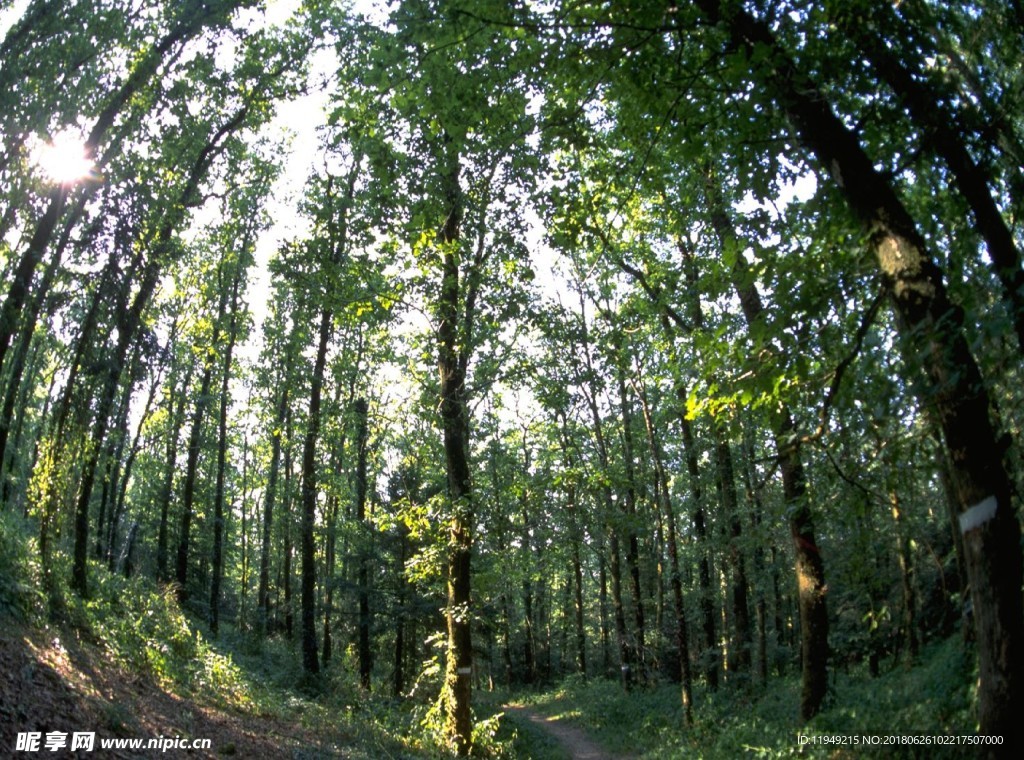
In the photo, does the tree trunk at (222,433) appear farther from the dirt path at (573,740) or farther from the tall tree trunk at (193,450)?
the dirt path at (573,740)

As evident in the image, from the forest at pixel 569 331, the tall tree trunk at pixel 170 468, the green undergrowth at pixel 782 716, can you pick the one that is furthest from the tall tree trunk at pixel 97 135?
the tall tree trunk at pixel 170 468

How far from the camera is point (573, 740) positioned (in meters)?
16.9

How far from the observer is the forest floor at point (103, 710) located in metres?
5.44

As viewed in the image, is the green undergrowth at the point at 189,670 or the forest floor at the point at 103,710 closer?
the forest floor at the point at 103,710

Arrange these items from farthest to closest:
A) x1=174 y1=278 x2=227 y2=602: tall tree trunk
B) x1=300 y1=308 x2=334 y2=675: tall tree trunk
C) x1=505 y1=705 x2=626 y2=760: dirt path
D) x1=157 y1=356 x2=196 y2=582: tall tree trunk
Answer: x1=157 y1=356 x2=196 y2=582: tall tree trunk, x1=174 y1=278 x2=227 y2=602: tall tree trunk, x1=300 y1=308 x2=334 y2=675: tall tree trunk, x1=505 y1=705 x2=626 y2=760: dirt path

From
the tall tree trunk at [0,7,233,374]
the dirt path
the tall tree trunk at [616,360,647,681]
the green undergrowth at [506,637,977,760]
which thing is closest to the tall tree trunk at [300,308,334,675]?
the green undergrowth at [506,637,977,760]

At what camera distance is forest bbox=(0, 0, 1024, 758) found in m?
3.33

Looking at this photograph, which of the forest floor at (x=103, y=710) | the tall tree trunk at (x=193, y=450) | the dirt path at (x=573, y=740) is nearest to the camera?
the forest floor at (x=103, y=710)

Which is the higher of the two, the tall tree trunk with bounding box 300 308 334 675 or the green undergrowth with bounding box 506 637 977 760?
the tall tree trunk with bounding box 300 308 334 675

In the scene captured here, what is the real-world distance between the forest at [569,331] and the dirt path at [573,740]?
44cm

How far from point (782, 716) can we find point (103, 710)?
33.6 ft

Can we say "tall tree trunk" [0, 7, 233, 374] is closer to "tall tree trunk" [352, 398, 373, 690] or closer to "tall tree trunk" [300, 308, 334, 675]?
"tall tree trunk" [300, 308, 334, 675]

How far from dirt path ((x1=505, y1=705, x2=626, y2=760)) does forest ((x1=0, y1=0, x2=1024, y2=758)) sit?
445 mm

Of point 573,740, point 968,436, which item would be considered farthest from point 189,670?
point 968,436
